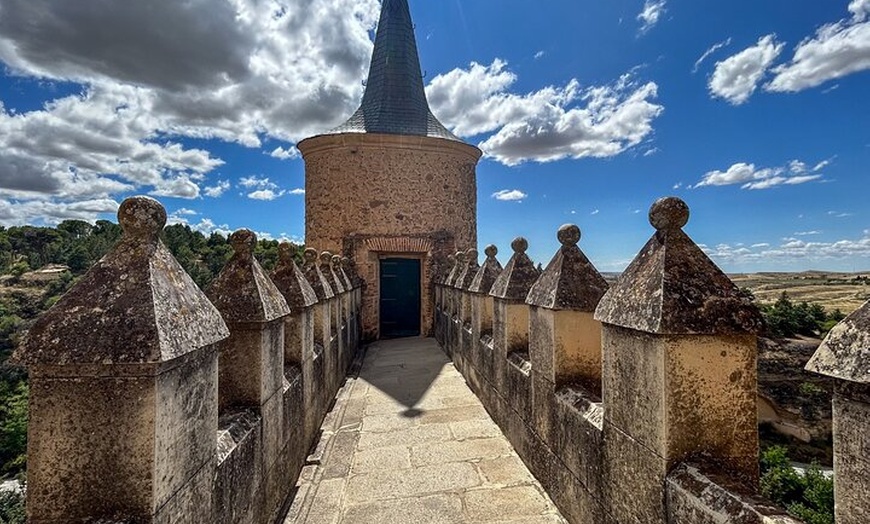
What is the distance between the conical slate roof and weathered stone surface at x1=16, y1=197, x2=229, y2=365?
12276 mm

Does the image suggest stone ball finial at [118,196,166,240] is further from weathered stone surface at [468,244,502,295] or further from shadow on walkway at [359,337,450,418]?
weathered stone surface at [468,244,502,295]

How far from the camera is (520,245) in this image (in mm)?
4750

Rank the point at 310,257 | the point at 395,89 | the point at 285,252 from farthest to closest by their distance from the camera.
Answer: the point at 395,89, the point at 310,257, the point at 285,252

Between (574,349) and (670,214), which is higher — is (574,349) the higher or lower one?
the lower one

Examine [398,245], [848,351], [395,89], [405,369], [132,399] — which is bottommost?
[405,369]

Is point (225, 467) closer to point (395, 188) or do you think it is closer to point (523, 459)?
point (523, 459)

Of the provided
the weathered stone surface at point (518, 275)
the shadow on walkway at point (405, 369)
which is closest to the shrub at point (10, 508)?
the shadow on walkway at point (405, 369)

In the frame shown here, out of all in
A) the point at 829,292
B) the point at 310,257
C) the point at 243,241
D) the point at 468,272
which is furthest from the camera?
the point at 829,292

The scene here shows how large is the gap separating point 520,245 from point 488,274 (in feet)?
4.07

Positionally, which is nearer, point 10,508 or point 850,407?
point 850,407

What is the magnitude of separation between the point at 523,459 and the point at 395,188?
1038cm

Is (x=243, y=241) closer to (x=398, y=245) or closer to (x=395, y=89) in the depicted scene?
(x=398, y=245)

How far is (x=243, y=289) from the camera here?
9.07 feet

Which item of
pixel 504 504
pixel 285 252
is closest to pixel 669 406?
pixel 504 504
